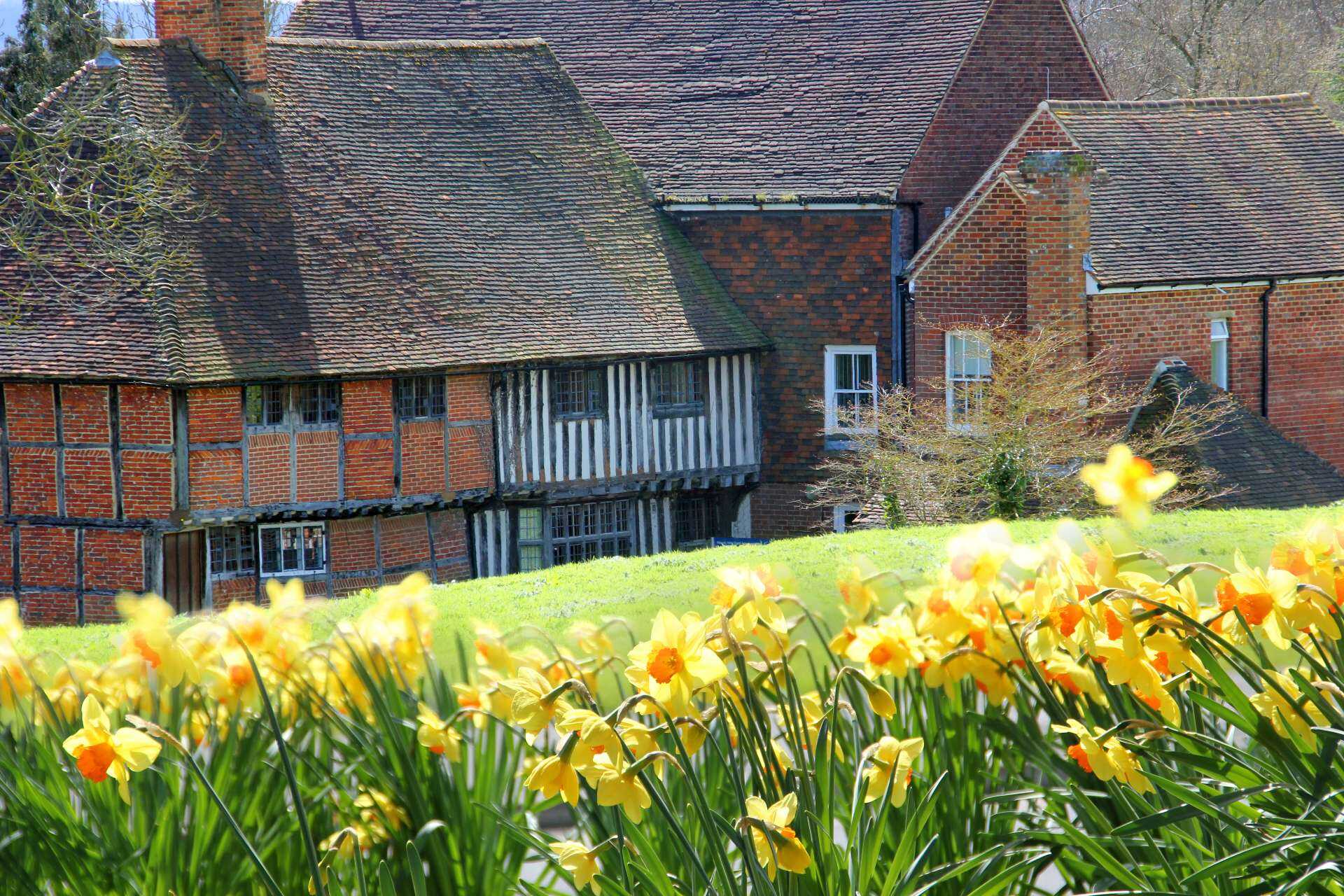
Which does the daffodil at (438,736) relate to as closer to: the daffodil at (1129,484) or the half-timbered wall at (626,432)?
the daffodil at (1129,484)

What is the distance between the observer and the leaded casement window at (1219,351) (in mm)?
22484

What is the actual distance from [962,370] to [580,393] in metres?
5.57

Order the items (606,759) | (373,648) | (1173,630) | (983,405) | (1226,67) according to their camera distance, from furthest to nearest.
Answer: (1226,67) < (983,405) < (373,648) < (1173,630) < (606,759)

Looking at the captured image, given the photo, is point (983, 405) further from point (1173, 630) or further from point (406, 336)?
point (1173, 630)

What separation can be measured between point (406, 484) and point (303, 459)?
1.42 metres

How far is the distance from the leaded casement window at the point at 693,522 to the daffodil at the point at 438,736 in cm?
2112

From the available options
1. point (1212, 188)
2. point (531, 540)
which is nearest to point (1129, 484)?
point (531, 540)

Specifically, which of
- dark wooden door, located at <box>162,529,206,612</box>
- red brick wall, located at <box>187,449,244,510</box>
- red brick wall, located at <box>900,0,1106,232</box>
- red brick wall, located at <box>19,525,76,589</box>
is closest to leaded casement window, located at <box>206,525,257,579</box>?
dark wooden door, located at <box>162,529,206,612</box>

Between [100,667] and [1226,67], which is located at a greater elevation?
[1226,67]

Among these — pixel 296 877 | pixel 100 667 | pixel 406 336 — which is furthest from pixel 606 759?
pixel 406 336

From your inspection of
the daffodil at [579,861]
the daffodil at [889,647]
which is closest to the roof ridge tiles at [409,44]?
the daffodil at [889,647]

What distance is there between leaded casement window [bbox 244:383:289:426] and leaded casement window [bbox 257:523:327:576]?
141 centimetres

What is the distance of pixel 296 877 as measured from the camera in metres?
3.98

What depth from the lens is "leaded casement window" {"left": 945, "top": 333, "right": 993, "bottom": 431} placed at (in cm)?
2144
